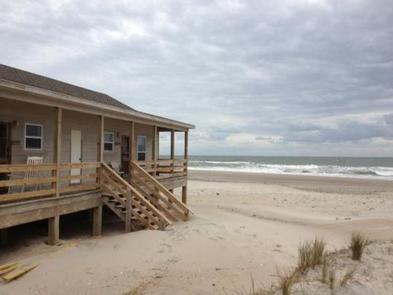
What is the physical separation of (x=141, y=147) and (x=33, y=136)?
20.5 ft

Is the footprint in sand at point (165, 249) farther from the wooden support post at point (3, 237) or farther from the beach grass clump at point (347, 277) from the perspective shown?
the wooden support post at point (3, 237)

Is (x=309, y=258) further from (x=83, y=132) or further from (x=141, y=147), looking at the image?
(x=141, y=147)

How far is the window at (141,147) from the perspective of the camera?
1712 cm

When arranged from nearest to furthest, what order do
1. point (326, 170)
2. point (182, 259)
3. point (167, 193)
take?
point (182, 259) → point (167, 193) → point (326, 170)

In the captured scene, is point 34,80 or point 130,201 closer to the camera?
point 130,201

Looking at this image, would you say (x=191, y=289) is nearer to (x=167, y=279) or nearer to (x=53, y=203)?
(x=167, y=279)

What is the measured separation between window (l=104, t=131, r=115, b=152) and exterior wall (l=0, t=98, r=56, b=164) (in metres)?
2.92

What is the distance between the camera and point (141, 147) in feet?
56.9

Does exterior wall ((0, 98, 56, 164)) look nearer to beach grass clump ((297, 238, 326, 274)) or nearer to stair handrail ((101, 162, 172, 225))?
stair handrail ((101, 162, 172, 225))

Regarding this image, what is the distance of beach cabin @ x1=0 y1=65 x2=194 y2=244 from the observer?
364 inches

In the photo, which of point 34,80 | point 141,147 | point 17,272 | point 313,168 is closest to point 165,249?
point 17,272

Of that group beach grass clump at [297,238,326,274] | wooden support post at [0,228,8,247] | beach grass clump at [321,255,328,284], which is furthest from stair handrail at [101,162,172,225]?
beach grass clump at [321,255,328,284]

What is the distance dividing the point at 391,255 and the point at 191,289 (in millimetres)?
5154

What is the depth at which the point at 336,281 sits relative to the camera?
696 centimetres
